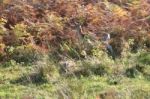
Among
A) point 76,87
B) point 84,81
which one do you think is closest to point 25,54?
point 84,81

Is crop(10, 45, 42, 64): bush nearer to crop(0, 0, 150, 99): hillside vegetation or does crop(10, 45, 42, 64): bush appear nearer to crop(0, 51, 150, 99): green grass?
crop(0, 0, 150, 99): hillside vegetation

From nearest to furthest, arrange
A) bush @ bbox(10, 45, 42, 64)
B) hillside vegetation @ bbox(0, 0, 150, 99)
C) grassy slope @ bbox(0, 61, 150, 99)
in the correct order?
grassy slope @ bbox(0, 61, 150, 99) → hillside vegetation @ bbox(0, 0, 150, 99) → bush @ bbox(10, 45, 42, 64)

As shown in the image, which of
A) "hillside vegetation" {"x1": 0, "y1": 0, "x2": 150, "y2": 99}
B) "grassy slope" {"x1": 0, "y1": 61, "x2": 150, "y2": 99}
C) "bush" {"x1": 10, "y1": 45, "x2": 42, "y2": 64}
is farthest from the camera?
"bush" {"x1": 10, "y1": 45, "x2": 42, "y2": 64}

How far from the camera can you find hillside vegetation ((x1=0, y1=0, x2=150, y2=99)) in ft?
30.2

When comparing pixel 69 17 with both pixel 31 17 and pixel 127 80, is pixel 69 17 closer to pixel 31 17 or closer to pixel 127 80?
pixel 31 17

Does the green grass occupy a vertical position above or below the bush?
above

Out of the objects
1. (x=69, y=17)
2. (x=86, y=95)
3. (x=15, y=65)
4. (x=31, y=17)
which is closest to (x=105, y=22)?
(x=69, y=17)

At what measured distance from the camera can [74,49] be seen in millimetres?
11633

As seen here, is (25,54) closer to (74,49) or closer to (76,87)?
(74,49)

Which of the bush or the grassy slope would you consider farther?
the bush

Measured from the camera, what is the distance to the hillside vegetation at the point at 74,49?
9.21 metres

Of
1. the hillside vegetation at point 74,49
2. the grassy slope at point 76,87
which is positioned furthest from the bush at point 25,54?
the grassy slope at point 76,87

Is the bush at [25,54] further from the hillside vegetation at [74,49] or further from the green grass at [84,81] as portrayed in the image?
the green grass at [84,81]

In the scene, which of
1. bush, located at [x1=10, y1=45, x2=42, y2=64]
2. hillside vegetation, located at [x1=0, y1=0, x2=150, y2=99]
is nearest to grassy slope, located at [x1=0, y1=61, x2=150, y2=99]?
hillside vegetation, located at [x1=0, y1=0, x2=150, y2=99]
